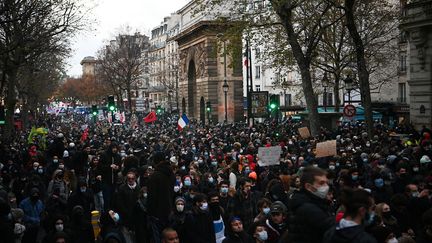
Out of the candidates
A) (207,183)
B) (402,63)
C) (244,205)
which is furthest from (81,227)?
(402,63)

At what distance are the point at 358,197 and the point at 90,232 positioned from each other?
6052 millimetres

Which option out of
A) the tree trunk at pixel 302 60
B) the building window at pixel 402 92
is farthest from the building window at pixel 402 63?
the tree trunk at pixel 302 60

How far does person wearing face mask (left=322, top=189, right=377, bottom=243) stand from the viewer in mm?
4605

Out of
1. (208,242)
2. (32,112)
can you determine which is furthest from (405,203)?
(32,112)

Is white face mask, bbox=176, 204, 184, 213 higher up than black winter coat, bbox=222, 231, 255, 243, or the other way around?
white face mask, bbox=176, 204, 184, 213

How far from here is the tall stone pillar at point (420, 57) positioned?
26.2 metres

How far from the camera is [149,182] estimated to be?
376 inches

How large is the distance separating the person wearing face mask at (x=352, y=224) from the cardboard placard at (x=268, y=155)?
9.45 m

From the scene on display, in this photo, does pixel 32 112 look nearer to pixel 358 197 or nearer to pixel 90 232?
pixel 90 232

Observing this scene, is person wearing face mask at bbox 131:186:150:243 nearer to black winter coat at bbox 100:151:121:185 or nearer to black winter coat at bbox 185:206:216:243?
black winter coat at bbox 185:206:216:243

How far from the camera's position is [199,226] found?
860cm

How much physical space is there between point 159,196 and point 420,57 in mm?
21234

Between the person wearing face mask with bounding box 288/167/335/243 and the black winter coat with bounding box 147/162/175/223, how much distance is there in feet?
13.9

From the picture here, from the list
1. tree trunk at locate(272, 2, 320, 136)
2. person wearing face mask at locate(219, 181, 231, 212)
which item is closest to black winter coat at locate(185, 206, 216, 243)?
person wearing face mask at locate(219, 181, 231, 212)
